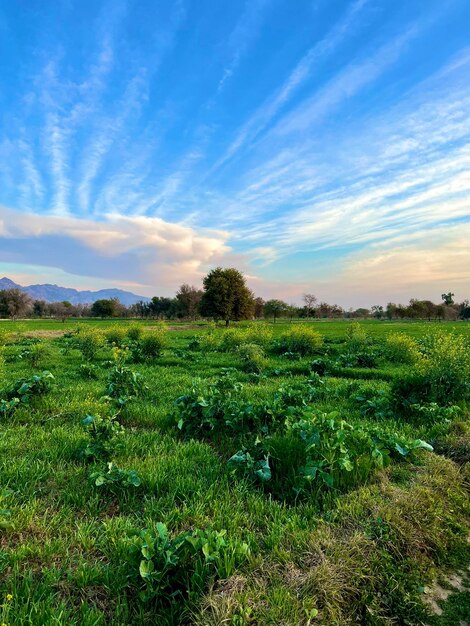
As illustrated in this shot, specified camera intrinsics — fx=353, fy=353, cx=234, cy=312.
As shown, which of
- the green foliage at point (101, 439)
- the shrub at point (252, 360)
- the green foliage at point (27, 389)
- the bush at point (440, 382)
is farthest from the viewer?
the shrub at point (252, 360)

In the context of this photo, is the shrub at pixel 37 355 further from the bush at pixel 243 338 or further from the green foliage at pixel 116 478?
the green foliage at pixel 116 478

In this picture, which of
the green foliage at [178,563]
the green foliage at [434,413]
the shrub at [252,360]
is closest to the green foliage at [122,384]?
the shrub at [252,360]

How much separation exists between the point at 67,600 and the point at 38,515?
1296 millimetres

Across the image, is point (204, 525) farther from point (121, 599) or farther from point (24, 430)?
point (24, 430)

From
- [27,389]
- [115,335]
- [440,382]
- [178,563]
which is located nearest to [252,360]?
[440,382]

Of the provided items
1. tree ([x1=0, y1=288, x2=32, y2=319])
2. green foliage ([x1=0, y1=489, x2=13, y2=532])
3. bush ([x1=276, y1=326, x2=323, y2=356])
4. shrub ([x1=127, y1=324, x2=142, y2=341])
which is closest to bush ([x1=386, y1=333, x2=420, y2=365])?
bush ([x1=276, y1=326, x2=323, y2=356])

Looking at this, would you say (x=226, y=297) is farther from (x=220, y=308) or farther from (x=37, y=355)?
(x=37, y=355)

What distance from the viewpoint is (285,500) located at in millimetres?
3936

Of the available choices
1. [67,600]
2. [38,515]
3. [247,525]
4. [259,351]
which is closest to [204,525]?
[247,525]

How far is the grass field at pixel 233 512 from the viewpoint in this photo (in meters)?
2.54

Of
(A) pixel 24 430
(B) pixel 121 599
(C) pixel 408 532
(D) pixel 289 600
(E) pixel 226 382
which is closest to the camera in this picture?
(D) pixel 289 600

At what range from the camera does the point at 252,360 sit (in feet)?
44.7

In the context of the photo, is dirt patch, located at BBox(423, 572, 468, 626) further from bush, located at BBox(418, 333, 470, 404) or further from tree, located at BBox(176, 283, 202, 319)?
tree, located at BBox(176, 283, 202, 319)

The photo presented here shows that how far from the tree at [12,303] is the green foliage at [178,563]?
323 feet
